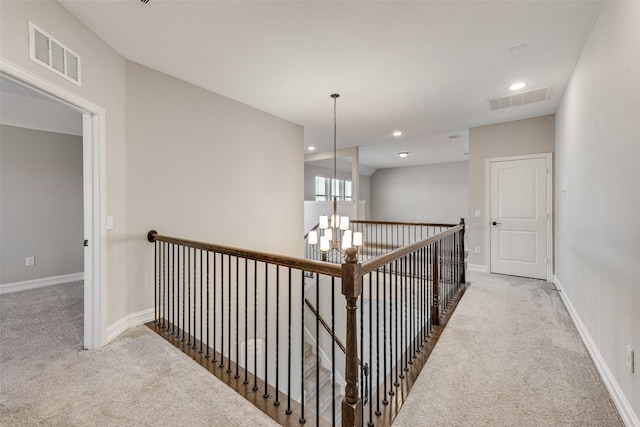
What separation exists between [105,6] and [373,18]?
6.38 ft

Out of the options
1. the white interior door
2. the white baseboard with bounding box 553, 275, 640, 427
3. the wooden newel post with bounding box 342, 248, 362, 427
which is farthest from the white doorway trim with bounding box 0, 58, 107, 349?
the white interior door

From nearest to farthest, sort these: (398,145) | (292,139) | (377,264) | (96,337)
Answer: (377,264), (96,337), (292,139), (398,145)

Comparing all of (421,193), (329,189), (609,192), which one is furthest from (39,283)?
(421,193)

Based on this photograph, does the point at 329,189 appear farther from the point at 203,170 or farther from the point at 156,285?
the point at 156,285

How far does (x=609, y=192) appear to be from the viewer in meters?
1.89

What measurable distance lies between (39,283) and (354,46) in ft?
17.6

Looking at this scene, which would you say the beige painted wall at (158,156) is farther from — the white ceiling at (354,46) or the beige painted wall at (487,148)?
the beige painted wall at (487,148)

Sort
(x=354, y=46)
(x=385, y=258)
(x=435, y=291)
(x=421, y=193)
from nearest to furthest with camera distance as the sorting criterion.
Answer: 1. (x=385, y=258)
2. (x=354, y=46)
3. (x=435, y=291)
4. (x=421, y=193)

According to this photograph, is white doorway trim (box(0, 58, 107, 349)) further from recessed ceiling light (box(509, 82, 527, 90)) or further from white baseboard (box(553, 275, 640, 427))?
recessed ceiling light (box(509, 82, 527, 90))

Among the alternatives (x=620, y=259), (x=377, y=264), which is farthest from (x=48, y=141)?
(x=620, y=259)

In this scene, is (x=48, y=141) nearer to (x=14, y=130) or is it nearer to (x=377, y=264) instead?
(x=14, y=130)

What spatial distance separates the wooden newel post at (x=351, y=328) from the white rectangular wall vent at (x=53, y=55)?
A: 2393mm

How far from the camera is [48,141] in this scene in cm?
434

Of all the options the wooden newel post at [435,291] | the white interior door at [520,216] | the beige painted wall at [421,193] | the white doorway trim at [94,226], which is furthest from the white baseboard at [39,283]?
the beige painted wall at [421,193]
